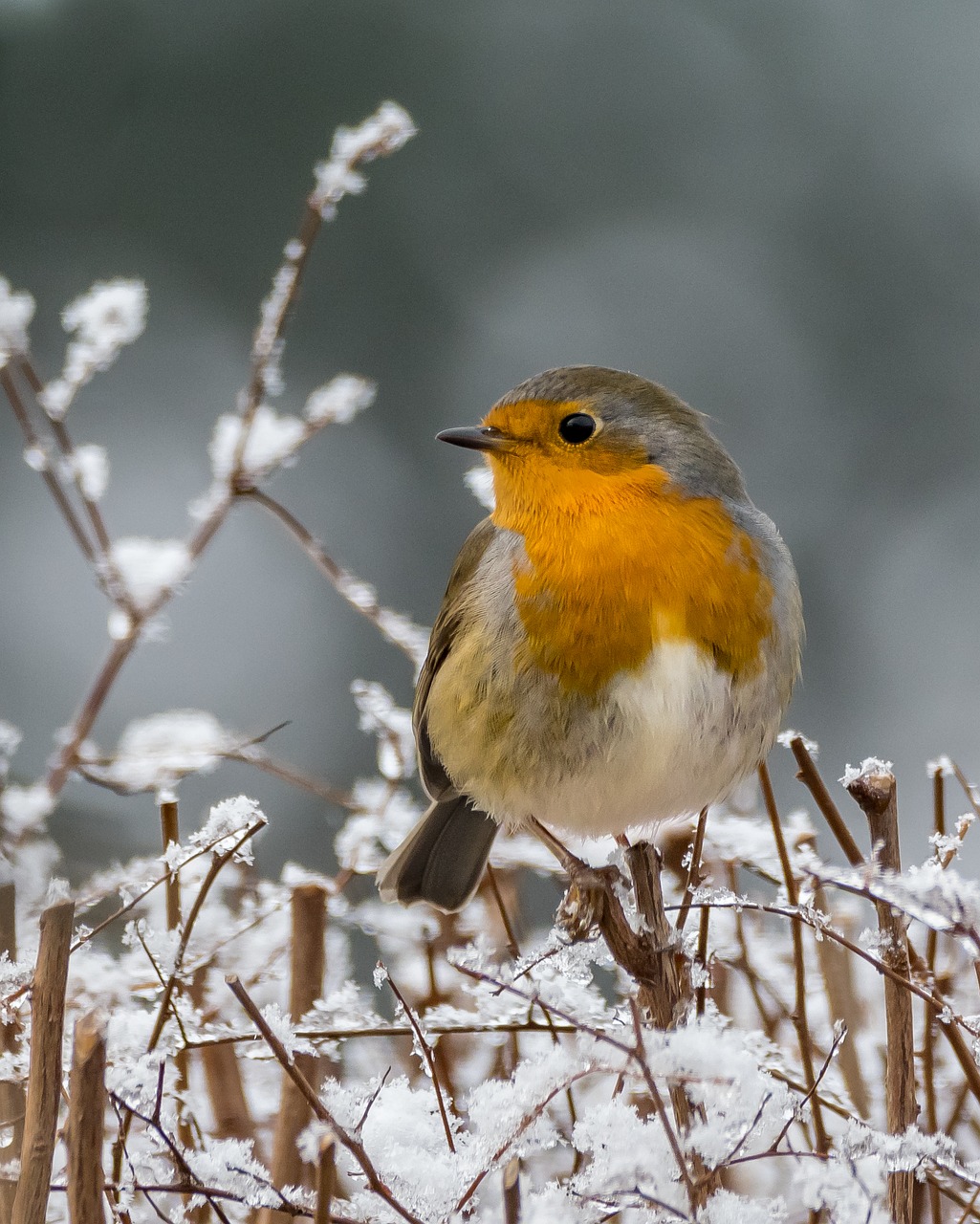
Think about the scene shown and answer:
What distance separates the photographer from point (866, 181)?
470 cm

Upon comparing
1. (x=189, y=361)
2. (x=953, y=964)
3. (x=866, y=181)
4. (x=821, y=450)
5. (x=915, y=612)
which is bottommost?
(x=953, y=964)

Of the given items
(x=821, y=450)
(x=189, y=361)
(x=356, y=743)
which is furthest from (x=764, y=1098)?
(x=189, y=361)

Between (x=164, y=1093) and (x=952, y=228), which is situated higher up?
(x=952, y=228)

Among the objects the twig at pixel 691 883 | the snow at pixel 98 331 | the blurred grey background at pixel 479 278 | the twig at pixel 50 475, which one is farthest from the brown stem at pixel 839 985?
the blurred grey background at pixel 479 278

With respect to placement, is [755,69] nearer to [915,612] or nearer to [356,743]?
[915,612]

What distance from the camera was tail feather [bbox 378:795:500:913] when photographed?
2.24 metres

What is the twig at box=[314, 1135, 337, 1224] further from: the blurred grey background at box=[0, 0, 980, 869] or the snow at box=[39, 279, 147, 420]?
the blurred grey background at box=[0, 0, 980, 869]

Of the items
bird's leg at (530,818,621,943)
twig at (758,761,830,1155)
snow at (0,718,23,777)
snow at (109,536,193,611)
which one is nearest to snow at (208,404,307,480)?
snow at (109,536,193,611)

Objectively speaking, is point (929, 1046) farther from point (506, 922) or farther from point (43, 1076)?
point (43, 1076)

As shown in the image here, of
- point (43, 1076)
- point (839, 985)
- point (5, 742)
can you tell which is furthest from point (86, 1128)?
point (839, 985)

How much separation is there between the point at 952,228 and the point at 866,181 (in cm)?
35

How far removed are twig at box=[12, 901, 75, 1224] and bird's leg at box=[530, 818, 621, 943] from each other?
0.61 meters

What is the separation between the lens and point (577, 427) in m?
1.99

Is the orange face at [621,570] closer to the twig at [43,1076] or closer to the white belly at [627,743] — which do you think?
the white belly at [627,743]
